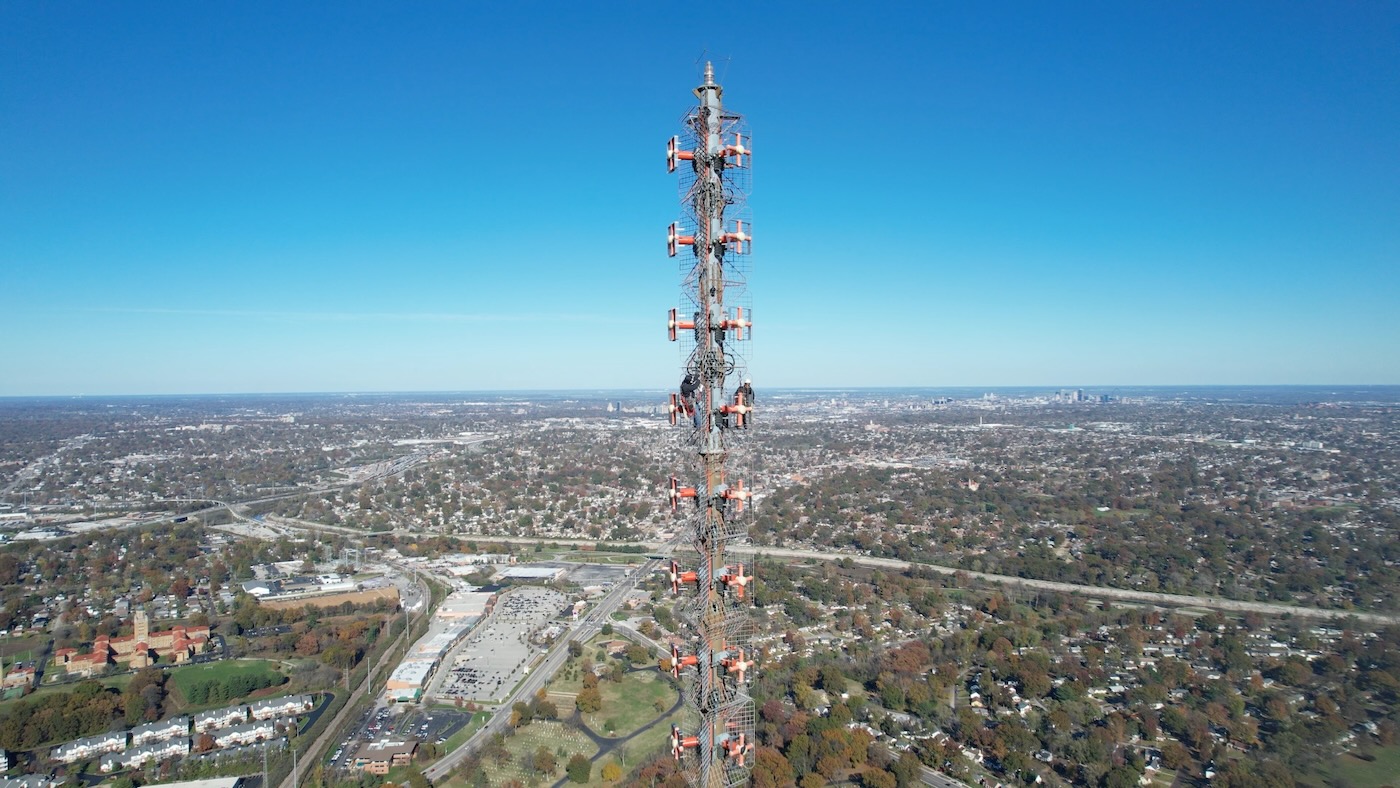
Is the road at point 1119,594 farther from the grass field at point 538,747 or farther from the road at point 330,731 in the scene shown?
the grass field at point 538,747

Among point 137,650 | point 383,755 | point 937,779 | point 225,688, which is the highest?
point 137,650

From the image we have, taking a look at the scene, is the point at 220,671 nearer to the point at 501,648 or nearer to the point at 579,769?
the point at 501,648

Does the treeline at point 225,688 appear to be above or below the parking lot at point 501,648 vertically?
above

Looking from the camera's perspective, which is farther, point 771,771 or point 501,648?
point 501,648

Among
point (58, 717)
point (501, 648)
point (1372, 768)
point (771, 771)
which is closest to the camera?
point (771, 771)

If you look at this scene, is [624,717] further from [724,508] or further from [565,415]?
[565,415]

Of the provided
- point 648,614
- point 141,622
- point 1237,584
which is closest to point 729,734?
point 648,614

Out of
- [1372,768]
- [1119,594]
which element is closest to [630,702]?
[1372,768]

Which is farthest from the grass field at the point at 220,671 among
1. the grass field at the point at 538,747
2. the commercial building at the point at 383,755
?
the grass field at the point at 538,747
